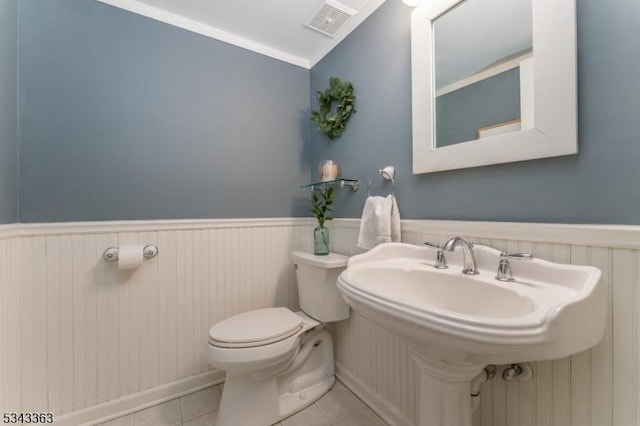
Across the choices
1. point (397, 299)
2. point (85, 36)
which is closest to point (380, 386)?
point (397, 299)

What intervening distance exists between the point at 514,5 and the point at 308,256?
133 centimetres

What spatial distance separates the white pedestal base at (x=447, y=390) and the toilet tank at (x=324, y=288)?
A: 0.62 meters

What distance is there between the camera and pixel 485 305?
77 centimetres

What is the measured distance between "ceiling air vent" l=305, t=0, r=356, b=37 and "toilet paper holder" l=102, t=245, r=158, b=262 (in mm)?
1550

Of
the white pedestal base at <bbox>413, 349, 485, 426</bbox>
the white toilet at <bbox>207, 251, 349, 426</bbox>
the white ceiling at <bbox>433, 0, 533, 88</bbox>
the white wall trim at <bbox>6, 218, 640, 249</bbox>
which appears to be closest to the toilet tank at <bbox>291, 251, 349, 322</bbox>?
the white toilet at <bbox>207, 251, 349, 426</bbox>

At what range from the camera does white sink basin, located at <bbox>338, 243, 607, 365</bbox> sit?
1.57 feet

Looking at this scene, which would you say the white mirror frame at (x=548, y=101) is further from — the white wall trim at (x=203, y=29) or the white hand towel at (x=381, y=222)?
the white wall trim at (x=203, y=29)

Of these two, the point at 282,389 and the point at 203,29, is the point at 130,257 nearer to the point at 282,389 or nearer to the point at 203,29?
the point at 282,389

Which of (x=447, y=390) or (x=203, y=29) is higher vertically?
(x=203, y=29)

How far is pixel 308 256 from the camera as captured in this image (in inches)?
58.1

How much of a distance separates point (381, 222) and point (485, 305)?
507mm

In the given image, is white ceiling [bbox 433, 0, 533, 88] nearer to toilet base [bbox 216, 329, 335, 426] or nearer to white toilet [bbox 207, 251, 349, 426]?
white toilet [bbox 207, 251, 349, 426]

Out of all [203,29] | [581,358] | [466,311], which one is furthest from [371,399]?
[203,29]

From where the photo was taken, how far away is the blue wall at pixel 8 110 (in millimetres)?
1017
